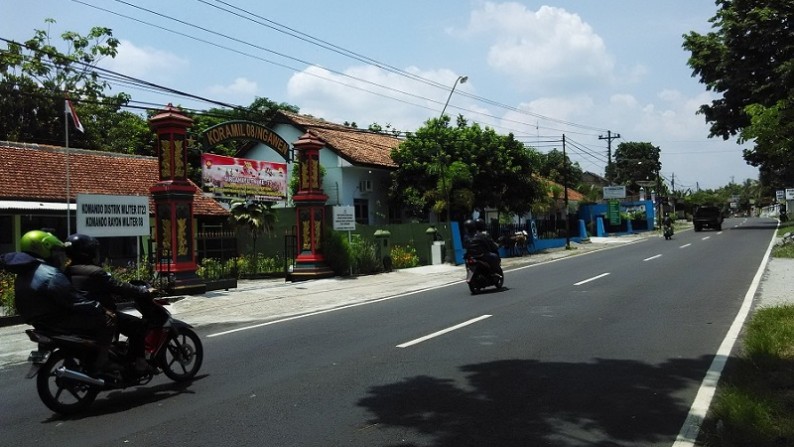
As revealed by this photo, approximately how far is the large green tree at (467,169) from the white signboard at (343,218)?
752cm

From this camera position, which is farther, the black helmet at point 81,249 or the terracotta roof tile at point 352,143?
the terracotta roof tile at point 352,143

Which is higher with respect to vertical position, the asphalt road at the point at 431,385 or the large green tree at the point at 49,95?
the large green tree at the point at 49,95

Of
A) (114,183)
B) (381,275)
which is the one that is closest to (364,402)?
(381,275)

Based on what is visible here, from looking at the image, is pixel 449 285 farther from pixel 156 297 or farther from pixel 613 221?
pixel 613 221

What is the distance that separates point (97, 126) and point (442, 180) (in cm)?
2105

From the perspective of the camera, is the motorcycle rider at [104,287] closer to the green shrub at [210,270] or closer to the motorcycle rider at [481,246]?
the motorcycle rider at [481,246]

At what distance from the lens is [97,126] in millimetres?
35188

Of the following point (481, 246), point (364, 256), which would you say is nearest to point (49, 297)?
point (481, 246)

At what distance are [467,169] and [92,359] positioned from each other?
905 inches

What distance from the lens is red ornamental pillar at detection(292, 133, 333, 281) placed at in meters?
19.9

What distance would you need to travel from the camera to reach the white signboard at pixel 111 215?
1352 centimetres

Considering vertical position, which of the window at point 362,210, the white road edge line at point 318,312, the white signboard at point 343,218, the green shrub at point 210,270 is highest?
the window at point 362,210

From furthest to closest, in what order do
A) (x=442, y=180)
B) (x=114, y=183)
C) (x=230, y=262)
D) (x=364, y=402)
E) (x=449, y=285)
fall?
1. (x=442, y=180)
2. (x=114, y=183)
3. (x=230, y=262)
4. (x=449, y=285)
5. (x=364, y=402)

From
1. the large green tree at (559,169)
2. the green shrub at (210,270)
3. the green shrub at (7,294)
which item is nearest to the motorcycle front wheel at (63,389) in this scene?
the green shrub at (7,294)
